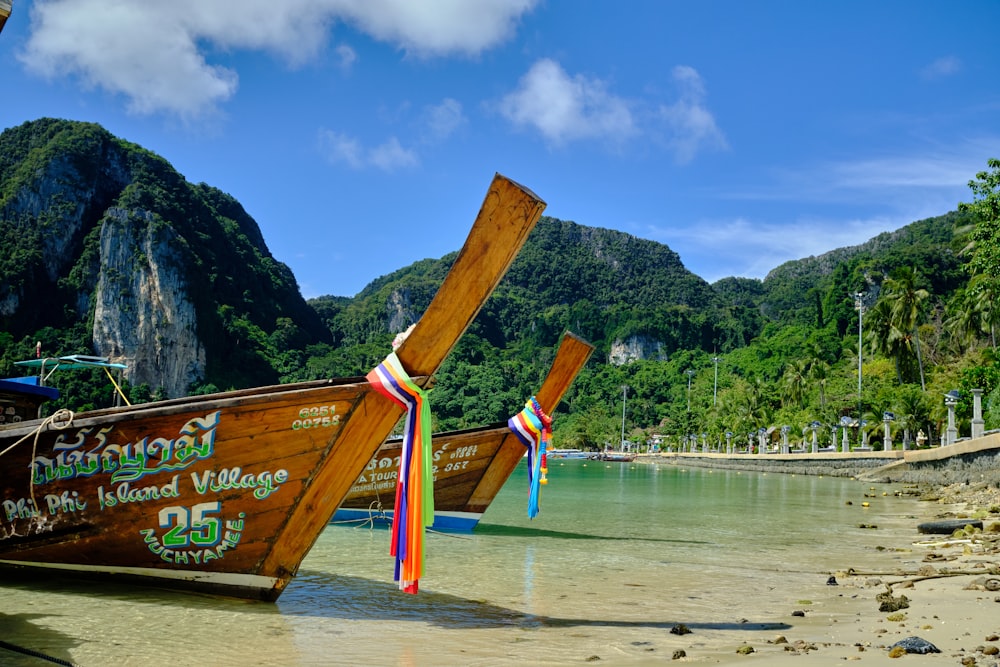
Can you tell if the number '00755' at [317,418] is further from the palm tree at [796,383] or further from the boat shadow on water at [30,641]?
the palm tree at [796,383]

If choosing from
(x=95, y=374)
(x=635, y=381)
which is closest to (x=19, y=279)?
(x=95, y=374)

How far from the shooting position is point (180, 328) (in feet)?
317

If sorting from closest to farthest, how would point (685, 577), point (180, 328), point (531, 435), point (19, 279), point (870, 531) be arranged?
1. point (685, 577)
2. point (531, 435)
3. point (870, 531)
4. point (19, 279)
5. point (180, 328)

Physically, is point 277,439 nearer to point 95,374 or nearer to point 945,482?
point 945,482

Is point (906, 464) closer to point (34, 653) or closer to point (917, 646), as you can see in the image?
point (917, 646)

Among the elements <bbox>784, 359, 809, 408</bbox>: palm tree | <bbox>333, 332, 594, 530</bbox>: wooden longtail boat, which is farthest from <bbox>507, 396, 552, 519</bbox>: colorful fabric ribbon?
<bbox>784, 359, 809, 408</bbox>: palm tree

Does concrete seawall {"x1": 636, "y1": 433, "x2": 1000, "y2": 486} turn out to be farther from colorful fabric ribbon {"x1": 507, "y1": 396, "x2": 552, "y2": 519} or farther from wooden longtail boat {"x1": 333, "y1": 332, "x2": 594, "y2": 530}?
wooden longtail boat {"x1": 333, "y1": 332, "x2": 594, "y2": 530}

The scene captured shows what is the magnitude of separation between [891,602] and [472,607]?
3144 mm

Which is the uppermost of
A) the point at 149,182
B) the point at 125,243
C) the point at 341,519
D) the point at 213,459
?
the point at 149,182

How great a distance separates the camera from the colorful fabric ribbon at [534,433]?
38.1ft

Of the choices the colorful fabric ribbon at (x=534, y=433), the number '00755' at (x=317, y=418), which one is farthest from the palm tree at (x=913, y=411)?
the number '00755' at (x=317, y=418)

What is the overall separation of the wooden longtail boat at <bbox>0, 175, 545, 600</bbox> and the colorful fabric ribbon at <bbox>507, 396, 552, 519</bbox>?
5.91m

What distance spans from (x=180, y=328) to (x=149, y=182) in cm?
2346

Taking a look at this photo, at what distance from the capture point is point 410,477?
5.44 m
